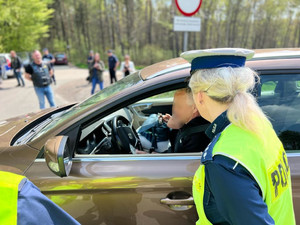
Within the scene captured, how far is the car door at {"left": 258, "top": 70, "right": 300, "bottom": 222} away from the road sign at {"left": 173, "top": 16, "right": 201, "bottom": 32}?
300 cm

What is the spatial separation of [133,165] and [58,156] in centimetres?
46

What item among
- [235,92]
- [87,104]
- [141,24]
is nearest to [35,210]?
[235,92]

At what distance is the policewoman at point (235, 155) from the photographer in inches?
31.4

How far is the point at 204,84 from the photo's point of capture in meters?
0.97

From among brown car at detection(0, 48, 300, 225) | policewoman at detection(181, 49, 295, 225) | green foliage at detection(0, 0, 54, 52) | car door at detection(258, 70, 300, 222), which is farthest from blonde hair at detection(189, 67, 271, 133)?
green foliage at detection(0, 0, 54, 52)

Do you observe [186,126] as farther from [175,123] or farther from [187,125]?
[175,123]

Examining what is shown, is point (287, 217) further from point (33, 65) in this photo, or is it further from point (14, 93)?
point (14, 93)

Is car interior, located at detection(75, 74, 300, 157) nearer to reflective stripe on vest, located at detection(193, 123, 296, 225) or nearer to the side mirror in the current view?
the side mirror

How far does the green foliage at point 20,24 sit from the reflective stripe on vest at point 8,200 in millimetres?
27003

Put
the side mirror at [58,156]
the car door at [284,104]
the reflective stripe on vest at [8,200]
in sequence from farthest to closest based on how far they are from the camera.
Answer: the car door at [284,104] → the side mirror at [58,156] → the reflective stripe on vest at [8,200]

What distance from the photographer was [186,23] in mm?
4398

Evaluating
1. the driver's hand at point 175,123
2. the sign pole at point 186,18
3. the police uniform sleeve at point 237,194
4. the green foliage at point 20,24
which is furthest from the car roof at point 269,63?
the green foliage at point 20,24

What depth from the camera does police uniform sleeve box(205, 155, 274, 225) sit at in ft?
2.57

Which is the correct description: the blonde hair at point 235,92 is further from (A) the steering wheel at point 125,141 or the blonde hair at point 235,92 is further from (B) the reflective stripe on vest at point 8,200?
(A) the steering wheel at point 125,141
